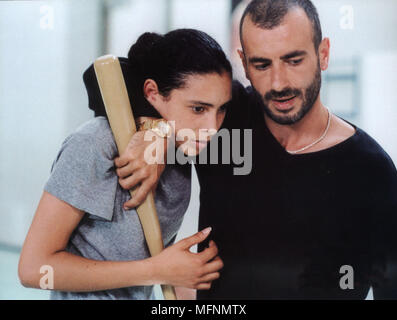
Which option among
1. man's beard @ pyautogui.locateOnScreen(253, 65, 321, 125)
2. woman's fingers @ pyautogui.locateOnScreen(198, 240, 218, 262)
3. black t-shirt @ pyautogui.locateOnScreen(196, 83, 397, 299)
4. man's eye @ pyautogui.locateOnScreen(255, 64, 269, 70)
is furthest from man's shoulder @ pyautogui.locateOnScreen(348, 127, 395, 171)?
woman's fingers @ pyautogui.locateOnScreen(198, 240, 218, 262)

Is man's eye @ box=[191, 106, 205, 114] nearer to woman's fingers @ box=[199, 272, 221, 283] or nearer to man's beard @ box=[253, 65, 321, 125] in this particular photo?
man's beard @ box=[253, 65, 321, 125]

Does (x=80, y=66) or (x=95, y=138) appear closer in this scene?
(x=95, y=138)

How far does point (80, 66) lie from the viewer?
94 cm

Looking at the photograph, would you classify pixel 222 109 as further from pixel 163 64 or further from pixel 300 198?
pixel 300 198

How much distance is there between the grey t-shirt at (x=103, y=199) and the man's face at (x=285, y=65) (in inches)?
9.5

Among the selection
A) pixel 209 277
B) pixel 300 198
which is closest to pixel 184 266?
pixel 209 277

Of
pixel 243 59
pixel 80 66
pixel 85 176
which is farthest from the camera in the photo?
pixel 80 66

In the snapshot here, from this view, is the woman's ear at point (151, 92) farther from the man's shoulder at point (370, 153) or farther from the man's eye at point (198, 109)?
the man's shoulder at point (370, 153)

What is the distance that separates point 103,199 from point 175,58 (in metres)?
0.30

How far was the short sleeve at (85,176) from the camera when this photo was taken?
0.72m

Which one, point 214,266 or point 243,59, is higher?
point 243,59

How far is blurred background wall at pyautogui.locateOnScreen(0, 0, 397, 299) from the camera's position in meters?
0.88

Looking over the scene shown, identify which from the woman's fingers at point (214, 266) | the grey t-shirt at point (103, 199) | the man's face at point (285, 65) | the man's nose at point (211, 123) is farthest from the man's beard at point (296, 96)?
the woman's fingers at point (214, 266)
